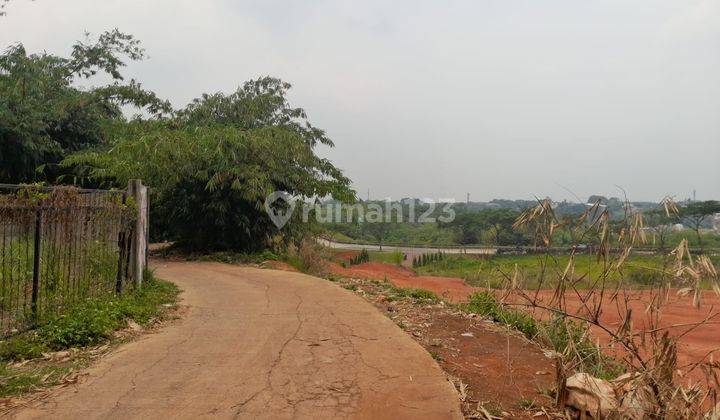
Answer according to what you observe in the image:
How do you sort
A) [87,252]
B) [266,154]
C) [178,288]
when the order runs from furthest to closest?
[266,154]
[178,288]
[87,252]

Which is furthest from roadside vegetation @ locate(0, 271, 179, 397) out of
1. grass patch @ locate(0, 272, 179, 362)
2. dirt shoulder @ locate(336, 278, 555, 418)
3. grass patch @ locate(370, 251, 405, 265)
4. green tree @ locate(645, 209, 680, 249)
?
grass patch @ locate(370, 251, 405, 265)

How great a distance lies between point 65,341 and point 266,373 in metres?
2.48

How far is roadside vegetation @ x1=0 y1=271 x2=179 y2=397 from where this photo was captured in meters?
5.14

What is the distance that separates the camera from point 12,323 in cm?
609

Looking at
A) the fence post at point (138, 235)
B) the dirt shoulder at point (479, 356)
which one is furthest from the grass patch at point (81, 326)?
the dirt shoulder at point (479, 356)

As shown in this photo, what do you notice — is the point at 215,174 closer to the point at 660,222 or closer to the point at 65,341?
the point at 65,341

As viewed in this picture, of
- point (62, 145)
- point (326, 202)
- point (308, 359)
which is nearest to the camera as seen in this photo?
point (308, 359)

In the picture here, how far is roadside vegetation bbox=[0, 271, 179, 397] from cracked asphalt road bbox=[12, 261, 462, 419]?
33 centimetres

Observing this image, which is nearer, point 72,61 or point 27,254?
point 27,254

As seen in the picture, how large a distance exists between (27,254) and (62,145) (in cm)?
1823

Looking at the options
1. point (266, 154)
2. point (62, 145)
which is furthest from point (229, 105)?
point (62, 145)

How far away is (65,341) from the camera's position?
6246mm

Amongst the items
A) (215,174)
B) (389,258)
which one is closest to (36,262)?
(215,174)

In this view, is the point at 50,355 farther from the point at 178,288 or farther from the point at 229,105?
the point at 229,105
